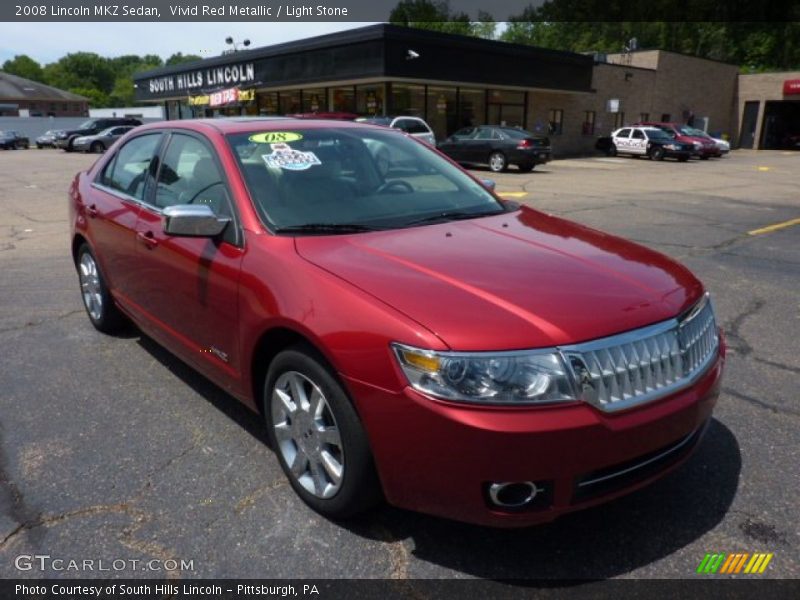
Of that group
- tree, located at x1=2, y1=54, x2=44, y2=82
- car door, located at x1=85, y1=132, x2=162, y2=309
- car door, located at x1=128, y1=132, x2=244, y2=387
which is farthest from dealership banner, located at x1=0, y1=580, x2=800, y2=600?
tree, located at x1=2, y1=54, x2=44, y2=82

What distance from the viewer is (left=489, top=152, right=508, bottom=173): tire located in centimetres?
2188

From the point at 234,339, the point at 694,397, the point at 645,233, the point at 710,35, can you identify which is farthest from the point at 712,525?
the point at 710,35

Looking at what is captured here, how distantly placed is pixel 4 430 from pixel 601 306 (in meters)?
3.24

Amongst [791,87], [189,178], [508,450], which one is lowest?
[508,450]

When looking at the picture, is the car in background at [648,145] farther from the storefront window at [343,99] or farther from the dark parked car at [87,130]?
the dark parked car at [87,130]

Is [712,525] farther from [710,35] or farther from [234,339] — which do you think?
[710,35]

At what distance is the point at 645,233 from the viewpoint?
9203mm

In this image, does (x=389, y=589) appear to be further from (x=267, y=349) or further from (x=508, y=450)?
(x=267, y=349)

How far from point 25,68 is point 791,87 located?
13359 centimetres

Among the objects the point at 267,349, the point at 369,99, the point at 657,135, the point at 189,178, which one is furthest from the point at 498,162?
the point at 267,349

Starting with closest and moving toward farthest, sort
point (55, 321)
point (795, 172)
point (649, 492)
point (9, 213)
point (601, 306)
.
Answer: point (601, 306) → point (649, 492) → point (55, 321) → point (9, 213) → point (795, 172)

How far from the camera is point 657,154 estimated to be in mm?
30438

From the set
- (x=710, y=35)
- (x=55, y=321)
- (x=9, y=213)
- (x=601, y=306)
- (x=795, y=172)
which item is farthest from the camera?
(x=710, y=35)

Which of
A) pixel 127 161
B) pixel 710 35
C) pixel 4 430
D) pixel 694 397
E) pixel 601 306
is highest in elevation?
pixel 710 35
